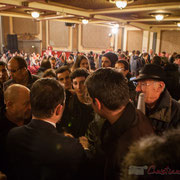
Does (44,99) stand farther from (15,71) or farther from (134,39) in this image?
(134,39)

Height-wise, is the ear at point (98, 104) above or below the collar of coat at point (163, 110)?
above

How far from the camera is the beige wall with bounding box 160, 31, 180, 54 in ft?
44.7

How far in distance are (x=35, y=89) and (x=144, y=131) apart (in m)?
0.63

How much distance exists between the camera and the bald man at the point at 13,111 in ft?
3.98

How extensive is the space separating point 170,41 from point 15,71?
1371cm

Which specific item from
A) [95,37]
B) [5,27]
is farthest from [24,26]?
[95,37]

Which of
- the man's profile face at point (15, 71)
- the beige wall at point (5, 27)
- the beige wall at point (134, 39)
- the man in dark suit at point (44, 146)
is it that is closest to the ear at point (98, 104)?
the man in dark suit at point (44, 146)

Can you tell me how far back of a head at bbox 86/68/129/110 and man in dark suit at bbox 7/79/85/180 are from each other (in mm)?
221

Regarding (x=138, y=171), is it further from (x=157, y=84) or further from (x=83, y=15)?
(x=83, y=15)

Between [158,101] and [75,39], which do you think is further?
[75,39]

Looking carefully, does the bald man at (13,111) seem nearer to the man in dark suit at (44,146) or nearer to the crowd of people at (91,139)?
the crowd of people at (91,139)

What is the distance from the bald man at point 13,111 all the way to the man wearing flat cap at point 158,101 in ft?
3.20

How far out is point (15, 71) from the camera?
2.50 metres

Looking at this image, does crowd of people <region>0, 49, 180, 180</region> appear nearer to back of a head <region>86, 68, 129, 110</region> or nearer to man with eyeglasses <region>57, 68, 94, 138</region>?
back of a head <region>86, 68, 129, 110</region>
